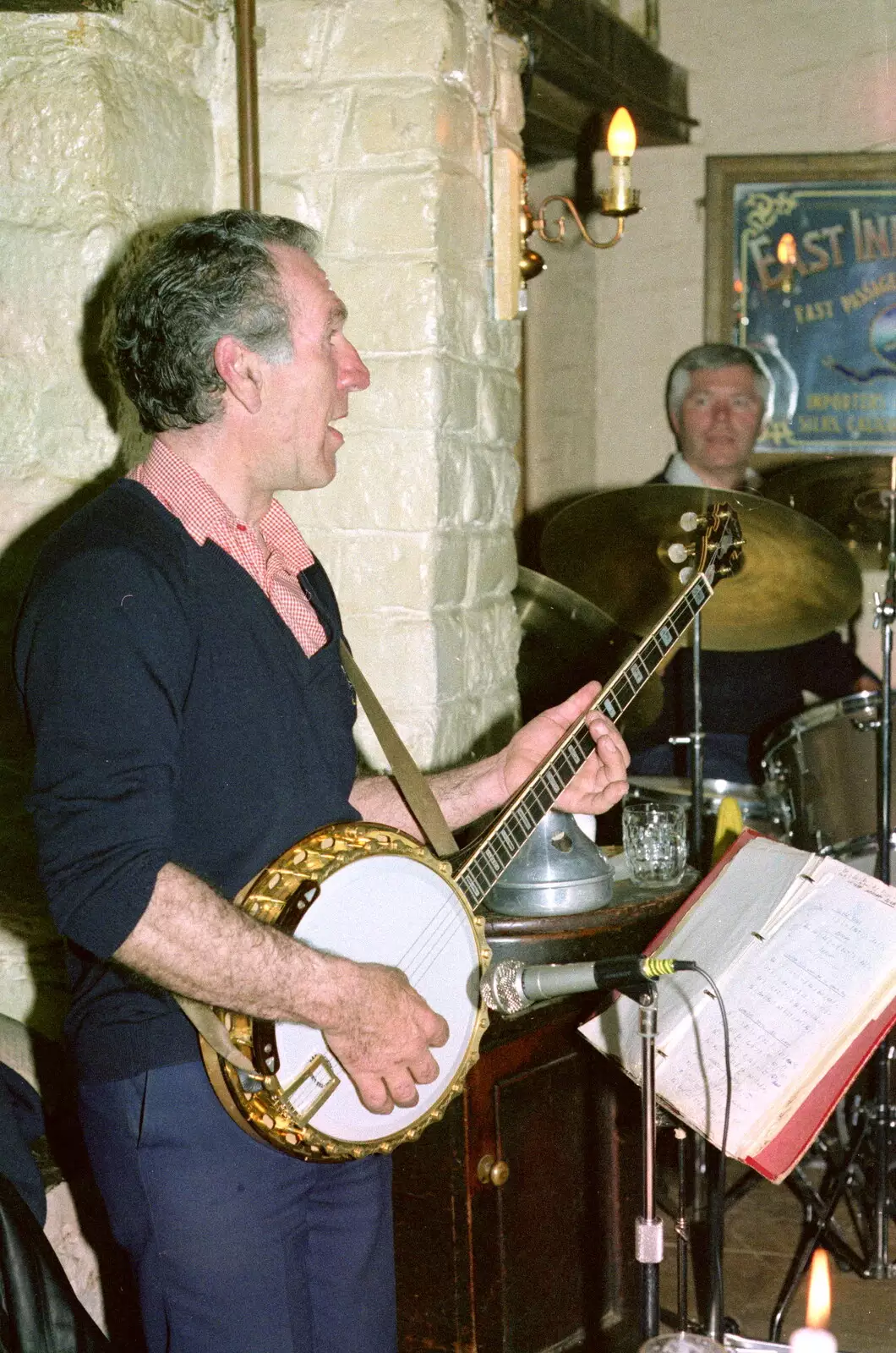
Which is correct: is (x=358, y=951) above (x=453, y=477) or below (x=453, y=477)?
below

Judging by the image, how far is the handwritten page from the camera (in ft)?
5.17

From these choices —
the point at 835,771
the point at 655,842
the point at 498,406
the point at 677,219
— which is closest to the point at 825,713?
the point at 835,771

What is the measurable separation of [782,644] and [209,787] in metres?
2.04

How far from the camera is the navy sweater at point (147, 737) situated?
134cm

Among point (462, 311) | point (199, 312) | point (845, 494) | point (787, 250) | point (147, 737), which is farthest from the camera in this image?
point (787, 250)

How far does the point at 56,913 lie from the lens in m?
1.35

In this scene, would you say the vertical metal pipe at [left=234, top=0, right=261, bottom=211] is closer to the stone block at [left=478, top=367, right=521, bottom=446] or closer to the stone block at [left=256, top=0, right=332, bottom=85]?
the stone block at [left=256, top=0, right=332, bottom=85]

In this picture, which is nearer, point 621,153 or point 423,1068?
point 423,1068

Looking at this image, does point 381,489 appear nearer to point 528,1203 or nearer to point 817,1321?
point 528,1203

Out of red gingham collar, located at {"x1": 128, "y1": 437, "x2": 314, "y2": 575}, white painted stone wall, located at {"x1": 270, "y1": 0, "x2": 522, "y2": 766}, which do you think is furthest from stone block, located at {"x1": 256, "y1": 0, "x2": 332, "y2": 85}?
red gingham collar, located at {"x1": 128, "y1": 437, "x2": 314, "y2": 575}

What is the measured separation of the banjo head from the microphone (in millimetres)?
126

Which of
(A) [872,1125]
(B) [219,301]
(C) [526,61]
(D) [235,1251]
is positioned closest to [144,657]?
(B) [219,301]

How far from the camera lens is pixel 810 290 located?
15.3 ft

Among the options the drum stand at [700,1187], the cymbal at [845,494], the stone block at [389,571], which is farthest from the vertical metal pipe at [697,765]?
the cymbal at [845,494]
